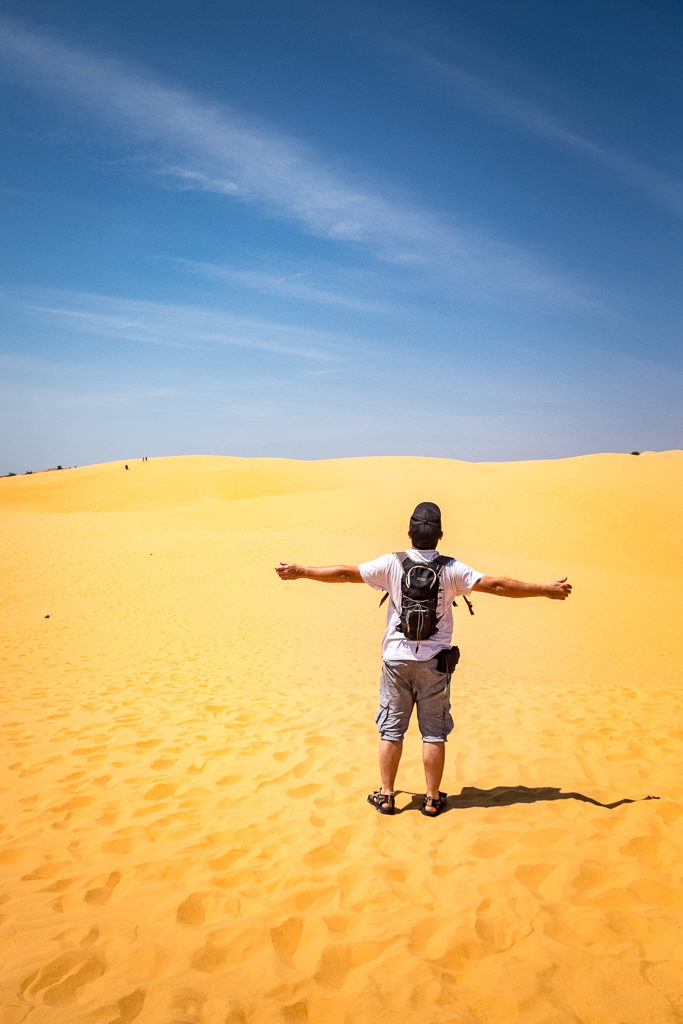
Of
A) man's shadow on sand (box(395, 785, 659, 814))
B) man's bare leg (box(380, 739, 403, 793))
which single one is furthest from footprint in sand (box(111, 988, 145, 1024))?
man's shadow on sand (box(395, 785, 659, 814))

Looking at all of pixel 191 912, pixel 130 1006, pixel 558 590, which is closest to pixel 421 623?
pixel 558 590

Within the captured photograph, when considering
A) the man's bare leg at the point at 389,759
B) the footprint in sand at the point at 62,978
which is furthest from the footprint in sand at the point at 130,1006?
the man's bare leg at the point at 389,759

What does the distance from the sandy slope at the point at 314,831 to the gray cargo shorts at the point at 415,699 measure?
2.23 ft

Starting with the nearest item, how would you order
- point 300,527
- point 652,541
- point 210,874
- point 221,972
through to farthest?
point 221,972 < point 210,874 < point 652,541 < point 300,527

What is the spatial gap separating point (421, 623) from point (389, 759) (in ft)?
3.68

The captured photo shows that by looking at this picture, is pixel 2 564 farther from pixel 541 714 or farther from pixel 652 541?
pixel 652 541

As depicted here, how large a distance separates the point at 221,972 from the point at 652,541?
911 inches

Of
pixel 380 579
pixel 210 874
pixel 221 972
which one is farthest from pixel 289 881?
pixel 380 579

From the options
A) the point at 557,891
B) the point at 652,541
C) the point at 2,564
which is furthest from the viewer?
the point at 652,541

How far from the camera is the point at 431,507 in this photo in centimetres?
426

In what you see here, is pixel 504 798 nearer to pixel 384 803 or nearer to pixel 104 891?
pixel 384 803

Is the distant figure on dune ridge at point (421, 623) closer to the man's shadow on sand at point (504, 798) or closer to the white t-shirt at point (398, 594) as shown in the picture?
the white t-shirt at point (398, 594)

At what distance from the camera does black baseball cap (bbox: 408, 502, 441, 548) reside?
4148 millimetres

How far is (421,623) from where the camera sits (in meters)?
4.15
